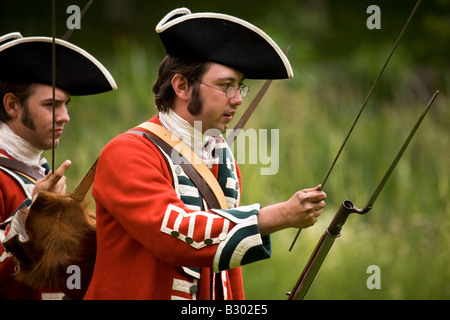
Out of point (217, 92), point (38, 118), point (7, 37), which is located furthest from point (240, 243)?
point (7, 37)

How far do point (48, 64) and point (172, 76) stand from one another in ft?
3.18

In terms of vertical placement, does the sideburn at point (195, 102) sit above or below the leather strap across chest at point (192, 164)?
above

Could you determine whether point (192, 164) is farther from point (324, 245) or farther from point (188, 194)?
point (324, 245)

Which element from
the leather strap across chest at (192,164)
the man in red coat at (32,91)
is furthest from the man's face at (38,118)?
the leather strap across chest at (192,164)

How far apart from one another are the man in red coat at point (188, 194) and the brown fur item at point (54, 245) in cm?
20

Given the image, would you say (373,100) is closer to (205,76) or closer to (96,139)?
(96,139)

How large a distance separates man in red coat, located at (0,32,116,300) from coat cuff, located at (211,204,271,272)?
1.37 metres

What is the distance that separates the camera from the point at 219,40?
291 centimetres

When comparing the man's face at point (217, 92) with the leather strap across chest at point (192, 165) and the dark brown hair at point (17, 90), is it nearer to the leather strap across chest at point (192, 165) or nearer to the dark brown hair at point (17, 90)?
the leather strap across chest at point (192, 165)

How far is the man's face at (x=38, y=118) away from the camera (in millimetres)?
3699

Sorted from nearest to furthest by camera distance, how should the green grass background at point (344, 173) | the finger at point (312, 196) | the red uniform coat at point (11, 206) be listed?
1. the finger at point (312, 196)
2. the red uniform coat at point (11, 206)
3. the green grass background at point (344, 173)

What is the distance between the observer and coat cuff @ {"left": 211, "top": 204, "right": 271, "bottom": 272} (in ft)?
8.49

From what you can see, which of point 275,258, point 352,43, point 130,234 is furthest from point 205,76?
point 352,43

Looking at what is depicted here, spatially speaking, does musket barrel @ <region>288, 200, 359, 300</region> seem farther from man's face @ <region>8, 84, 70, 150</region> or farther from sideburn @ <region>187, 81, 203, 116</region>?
man's face @ <region>8, 84, 70, 150</region>
